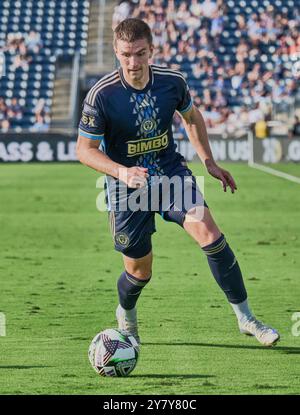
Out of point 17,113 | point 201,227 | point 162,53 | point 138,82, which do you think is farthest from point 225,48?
point 201,227

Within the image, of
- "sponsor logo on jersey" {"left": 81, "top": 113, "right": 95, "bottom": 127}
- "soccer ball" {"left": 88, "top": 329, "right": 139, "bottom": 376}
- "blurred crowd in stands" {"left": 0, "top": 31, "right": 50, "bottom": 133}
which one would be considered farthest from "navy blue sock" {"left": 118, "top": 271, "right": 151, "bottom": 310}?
"blurred crowd in stands" {"left": 0, "top": 31, "right": 50, "bottom": 133}

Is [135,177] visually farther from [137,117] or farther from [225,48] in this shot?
[225,48]

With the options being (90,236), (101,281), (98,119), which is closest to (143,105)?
(98,119)

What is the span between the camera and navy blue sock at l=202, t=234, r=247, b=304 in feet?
26.0

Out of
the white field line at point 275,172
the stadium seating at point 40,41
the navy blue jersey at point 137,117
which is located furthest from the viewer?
the stadium seating at point 40,41

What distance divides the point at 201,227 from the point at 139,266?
75 cm

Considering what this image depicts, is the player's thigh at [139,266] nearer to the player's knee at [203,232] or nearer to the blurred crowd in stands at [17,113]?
the player's knee at [203,232]

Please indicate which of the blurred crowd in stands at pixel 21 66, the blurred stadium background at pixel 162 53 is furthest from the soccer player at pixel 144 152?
the blurred crowd in stands at pixel 21 66

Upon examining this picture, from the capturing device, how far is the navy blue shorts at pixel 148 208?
8062 mm

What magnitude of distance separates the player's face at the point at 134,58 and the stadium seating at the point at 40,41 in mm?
37032

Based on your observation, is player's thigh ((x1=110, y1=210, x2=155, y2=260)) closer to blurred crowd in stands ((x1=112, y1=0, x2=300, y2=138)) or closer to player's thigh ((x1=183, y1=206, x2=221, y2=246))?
player's thigh ((x1=183, y1=206, x2=221, y2=246))

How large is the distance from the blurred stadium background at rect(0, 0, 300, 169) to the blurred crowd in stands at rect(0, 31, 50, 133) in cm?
4

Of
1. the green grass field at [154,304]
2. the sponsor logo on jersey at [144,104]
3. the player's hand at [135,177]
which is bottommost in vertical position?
the green grass field at [154,304]

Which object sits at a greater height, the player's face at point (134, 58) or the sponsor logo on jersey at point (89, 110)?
the player's face at point (134, 58)
